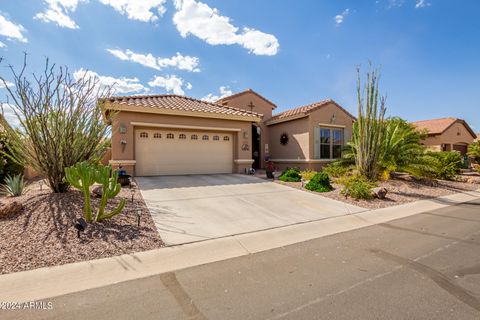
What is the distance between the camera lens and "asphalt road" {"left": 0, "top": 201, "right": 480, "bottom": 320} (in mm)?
2564

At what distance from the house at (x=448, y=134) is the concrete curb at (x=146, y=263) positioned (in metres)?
23.6

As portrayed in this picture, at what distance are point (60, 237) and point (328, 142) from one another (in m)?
14.1

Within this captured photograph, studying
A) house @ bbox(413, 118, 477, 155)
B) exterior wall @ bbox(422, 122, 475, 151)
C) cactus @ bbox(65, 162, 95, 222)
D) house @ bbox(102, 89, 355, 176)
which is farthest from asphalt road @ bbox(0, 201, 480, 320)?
exterior wall @ bbox(422, 122, 475, 151)

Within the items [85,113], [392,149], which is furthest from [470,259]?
[85,113]

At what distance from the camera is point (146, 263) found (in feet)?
11.9

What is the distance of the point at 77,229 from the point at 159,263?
192cm

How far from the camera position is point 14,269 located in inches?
132

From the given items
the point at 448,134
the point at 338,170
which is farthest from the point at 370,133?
the point at 448,134

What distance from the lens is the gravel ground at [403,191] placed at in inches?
306

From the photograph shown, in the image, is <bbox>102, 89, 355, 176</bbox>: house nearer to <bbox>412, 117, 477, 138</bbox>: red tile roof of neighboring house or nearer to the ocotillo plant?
the ocotillo plant

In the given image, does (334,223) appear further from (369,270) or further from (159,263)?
(159,263)

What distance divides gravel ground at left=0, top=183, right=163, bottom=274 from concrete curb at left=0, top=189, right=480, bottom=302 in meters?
0.24

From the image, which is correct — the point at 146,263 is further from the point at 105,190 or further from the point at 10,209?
the point at 10,209

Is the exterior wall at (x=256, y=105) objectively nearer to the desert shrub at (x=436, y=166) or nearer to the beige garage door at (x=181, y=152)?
the beige garage door at (x=181, y=152)
